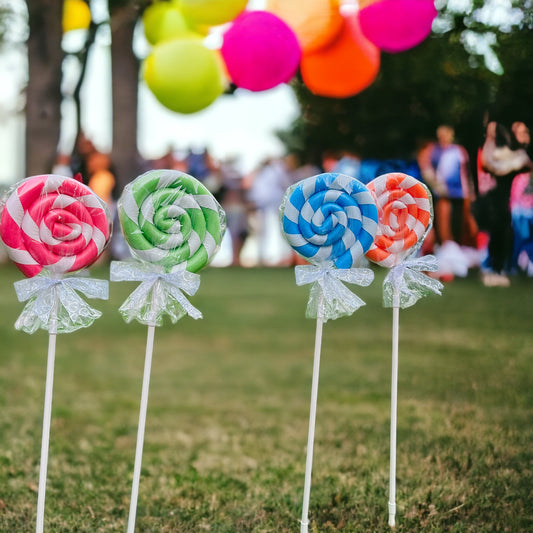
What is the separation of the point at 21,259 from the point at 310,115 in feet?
16.7

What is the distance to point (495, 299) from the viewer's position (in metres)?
5.13

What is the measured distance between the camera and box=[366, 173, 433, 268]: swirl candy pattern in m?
2.87

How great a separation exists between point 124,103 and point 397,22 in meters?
4.12

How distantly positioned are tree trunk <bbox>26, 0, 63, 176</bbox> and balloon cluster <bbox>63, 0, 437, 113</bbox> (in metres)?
0.69

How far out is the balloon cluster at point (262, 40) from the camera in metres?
4.88

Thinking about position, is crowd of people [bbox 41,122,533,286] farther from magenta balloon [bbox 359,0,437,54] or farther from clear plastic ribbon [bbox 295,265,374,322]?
magenta balloon [bbox 359,0,437,54]

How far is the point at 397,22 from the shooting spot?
486 cm

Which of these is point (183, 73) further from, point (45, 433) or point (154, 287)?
point (45, 433)

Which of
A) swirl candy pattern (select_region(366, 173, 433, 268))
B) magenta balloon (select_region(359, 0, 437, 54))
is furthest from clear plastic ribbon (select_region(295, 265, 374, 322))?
magenta balloon (select_region(359, 0, 437, 54))

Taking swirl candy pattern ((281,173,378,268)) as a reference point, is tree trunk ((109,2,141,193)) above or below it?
above

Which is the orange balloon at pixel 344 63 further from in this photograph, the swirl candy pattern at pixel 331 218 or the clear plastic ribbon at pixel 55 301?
the clear plastic ribbon at pixel 55 301

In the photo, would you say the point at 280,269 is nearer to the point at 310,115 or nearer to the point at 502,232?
the point at 310,115

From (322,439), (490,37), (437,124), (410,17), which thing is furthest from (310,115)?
(322,439)

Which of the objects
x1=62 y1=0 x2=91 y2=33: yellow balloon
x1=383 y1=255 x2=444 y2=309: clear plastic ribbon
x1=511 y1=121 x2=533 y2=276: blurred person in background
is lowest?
x1=383 y1=255 x2=444 y2=309: clear plastic ribbon
